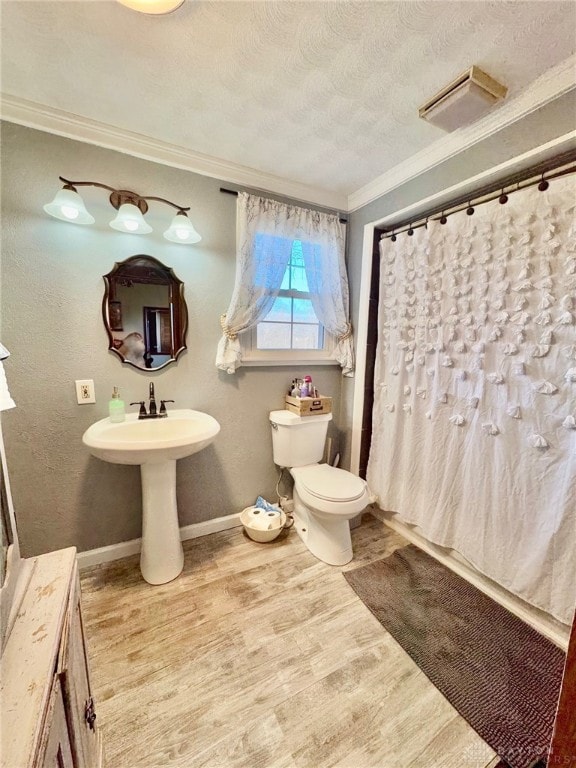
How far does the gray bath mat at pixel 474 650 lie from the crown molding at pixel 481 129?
2279mm

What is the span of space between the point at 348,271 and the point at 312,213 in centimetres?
49

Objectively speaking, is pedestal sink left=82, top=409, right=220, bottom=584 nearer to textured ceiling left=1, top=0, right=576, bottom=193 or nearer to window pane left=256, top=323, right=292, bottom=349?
window pane left=256, top=323, right=292, bottom=349

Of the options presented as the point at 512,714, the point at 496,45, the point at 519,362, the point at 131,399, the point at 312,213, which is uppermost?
the point at 496,45

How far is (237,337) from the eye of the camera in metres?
1.92

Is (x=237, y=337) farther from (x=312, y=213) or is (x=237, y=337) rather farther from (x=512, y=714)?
(x=512, y=714)

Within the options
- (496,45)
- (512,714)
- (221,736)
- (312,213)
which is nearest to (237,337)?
(312,213)

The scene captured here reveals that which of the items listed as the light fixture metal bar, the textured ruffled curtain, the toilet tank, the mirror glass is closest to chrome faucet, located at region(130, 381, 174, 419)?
the mirror glass

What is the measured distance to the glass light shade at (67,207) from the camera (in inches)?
53.1

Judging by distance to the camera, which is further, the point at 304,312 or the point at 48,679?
the point at 304,312

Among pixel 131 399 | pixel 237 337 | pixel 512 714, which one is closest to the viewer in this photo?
pixel 512 714

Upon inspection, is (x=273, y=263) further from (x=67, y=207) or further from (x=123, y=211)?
(x=67, y=207)

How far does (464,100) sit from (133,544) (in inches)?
109

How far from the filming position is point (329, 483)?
6.00 ft

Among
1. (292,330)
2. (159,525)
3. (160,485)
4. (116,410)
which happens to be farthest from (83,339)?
(292,330)
